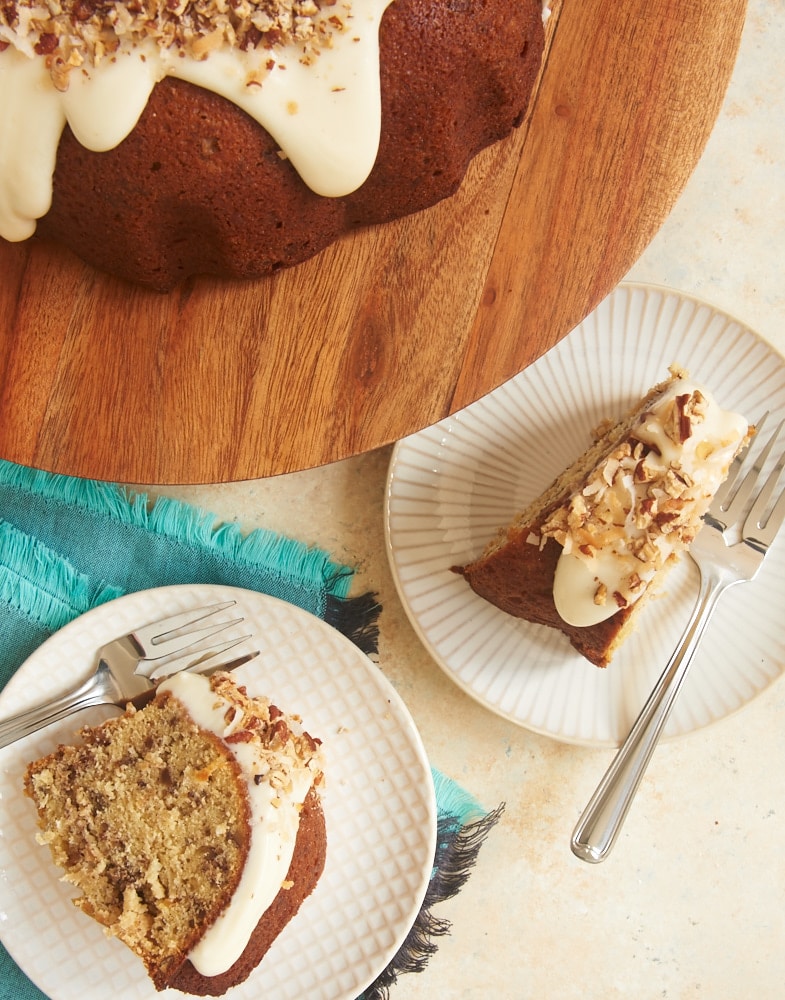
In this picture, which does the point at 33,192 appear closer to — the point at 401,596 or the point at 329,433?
the point at 329,433

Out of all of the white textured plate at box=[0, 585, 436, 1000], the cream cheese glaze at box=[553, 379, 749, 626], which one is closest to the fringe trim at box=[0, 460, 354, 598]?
the white textured plate at box=[0, 585, 436, 1000]

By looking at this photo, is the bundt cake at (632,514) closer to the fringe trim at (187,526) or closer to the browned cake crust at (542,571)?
the browned cake crust at (542,571)

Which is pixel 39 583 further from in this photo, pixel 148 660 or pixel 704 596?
pixel 704 596

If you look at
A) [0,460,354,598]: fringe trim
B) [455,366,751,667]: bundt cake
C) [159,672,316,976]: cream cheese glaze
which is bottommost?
[159,672,316,976]: cream cheese glaze

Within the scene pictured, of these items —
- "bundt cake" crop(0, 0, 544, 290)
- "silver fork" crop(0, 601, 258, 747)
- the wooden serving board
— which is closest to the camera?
"bundt cake" crop(0, 0, 544, 290)

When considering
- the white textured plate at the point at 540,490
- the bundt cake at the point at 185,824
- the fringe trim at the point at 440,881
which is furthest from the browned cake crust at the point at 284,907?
the white textured plate at the point at 540,490

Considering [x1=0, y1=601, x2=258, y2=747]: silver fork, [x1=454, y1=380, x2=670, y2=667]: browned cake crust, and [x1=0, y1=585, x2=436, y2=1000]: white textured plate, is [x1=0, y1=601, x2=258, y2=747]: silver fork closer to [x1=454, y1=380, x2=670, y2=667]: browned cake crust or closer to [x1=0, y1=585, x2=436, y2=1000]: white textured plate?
[x1=0, y1=585, x2=436, y2=1000]: white textured plate

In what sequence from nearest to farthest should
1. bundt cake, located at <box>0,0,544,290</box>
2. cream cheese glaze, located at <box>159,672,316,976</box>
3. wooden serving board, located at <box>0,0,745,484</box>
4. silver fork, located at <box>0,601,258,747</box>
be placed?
bundt cake, located at <box>0,0,544,290</box> → wooden serving board, located at <box>0,0,745,484</box> → cream cheese glaze, located at <box>159,672,316,976</box> → silver fork, located at <box>0,601,258,747</box>
